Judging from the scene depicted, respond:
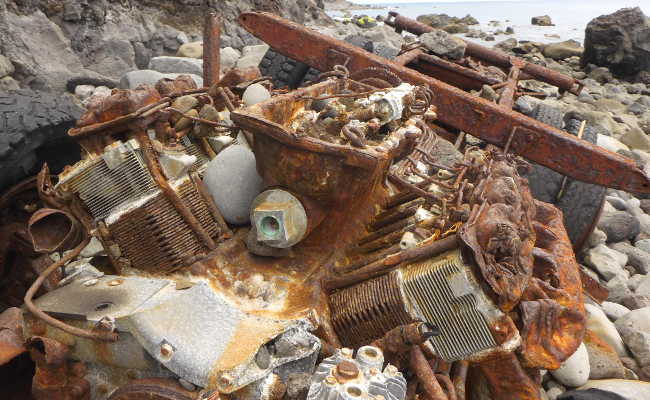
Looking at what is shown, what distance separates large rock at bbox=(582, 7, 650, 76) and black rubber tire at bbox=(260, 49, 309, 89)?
12.9 meters

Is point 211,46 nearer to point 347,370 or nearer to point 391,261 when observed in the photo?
point 391,261

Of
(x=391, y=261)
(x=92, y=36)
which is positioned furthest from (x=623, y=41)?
(x=391, y=261)

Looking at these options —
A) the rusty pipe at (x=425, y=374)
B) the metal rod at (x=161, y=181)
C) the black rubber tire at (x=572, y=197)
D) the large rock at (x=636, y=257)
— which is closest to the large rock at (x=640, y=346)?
the black rubber tire at (x=572, y=197)

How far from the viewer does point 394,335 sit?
2154mm

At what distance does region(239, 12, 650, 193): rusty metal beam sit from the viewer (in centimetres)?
357

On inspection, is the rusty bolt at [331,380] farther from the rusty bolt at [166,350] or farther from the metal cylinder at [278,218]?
the metal cylinder at [278,218]

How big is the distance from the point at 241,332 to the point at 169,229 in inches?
24.9

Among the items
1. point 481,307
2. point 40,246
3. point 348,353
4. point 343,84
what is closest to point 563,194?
point 343,84

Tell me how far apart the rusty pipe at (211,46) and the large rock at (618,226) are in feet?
14.4

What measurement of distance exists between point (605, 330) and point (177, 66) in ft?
19.3

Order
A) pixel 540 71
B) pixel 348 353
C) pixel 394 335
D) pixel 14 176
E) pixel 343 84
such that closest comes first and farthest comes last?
pixel 348 353, pixel 394 335, pixel 14 176, pixel 343 84, pixel 540 71

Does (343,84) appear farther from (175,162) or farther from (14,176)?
(14,176)

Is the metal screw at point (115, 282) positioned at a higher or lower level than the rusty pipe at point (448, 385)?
higher

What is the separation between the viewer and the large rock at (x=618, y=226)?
564 cm
